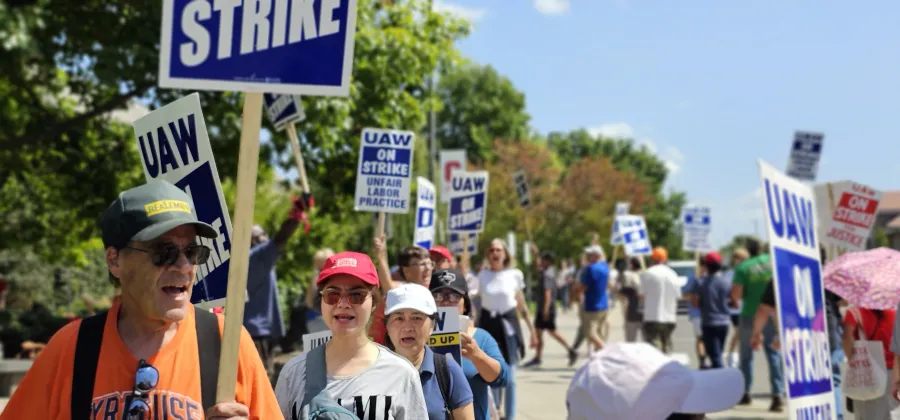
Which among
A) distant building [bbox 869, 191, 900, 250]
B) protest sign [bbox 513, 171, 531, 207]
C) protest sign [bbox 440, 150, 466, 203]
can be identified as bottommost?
protest sign [bbox 513, 171, 531, 207]

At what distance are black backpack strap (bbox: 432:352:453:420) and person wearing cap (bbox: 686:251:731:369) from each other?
1015 cm

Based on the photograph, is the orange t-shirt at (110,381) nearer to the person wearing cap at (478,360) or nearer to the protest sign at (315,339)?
the protest sign at (315,339)

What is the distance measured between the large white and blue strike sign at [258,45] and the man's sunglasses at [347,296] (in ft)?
3.89

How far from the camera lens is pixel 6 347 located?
16203 mm

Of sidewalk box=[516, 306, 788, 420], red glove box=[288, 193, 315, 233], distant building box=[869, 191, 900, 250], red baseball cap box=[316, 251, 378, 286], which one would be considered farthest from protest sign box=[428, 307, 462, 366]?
distant building box=[869, 191, 900, 250]

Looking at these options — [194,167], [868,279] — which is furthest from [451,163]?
[194,167]

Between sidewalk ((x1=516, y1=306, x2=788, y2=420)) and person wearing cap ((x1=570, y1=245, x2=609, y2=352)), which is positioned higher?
person wearing cap ((x1=570, y1=245, x2=609, y2=352))

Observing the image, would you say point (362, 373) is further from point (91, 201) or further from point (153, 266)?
point (91, 201)

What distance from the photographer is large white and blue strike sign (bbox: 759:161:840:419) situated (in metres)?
5.64

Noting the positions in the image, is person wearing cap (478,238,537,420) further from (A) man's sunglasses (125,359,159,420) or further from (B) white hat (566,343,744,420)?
(A) man's sunglasses (125,359,159,420)

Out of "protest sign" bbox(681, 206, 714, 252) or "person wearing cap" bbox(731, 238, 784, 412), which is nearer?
"person wearing cap" bbox(731, 238, 784, 412)

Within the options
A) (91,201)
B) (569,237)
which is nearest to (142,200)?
(91,201)

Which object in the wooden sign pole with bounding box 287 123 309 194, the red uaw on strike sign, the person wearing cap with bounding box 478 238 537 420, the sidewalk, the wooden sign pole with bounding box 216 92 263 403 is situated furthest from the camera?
the sidewalk

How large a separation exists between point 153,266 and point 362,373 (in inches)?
56.8
